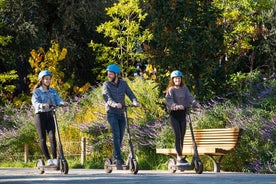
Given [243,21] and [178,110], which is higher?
[243,21]

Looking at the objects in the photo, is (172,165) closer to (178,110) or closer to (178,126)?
(178,126)

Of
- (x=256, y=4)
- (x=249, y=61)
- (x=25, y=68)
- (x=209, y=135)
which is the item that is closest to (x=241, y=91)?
(x=209, y=135)

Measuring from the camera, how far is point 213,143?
14086mm

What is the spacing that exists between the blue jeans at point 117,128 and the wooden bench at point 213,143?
1.19 metres

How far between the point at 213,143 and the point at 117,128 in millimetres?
2005

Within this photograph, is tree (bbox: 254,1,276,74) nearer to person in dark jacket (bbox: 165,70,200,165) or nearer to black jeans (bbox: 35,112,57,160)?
person in dark jacket (bbox: 165,70,200,165)

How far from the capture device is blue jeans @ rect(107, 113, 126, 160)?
13086mm

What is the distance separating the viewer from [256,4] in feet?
94.9

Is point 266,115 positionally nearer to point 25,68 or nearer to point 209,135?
point 209,135

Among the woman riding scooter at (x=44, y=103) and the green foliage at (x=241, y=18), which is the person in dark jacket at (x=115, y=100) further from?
the green foliage at (x=241, y=18)

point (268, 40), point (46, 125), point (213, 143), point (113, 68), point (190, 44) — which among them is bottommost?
point (213, 143)

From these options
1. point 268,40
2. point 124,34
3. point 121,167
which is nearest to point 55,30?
point 124,34

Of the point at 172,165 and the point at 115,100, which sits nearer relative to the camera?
the point at 115,100

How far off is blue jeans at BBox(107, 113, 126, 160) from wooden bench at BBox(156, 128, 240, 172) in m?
1.19
